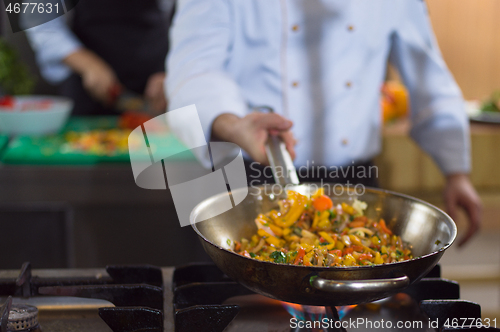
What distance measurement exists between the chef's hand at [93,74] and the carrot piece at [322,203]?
4.93 ft

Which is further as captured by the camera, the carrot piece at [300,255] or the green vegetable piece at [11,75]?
the green vegetable piece at [11,75]

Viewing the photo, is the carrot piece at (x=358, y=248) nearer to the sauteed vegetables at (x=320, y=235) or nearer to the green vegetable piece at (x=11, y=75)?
the sauteed vegetables at (x=320, y=235)

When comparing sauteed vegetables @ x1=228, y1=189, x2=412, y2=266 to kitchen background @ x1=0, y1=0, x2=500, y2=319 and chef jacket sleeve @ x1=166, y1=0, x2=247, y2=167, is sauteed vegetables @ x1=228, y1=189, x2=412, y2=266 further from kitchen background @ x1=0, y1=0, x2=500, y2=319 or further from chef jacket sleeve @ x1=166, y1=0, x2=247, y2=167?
kitchen background @ x1=0, y1=0, x2=500, y2=319

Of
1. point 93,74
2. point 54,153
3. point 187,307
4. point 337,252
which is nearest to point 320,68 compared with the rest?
point 337,252

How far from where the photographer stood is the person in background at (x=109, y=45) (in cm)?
217

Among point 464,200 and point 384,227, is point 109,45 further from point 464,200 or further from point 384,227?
point 384,227

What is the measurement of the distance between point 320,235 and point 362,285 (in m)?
0.24

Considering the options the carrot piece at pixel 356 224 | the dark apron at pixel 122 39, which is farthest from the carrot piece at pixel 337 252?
the dark apron at pixel 122 39

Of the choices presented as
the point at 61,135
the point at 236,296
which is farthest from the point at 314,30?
the point at 61,135

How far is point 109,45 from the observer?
241cm

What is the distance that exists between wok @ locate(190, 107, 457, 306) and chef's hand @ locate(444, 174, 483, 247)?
18.3 inches

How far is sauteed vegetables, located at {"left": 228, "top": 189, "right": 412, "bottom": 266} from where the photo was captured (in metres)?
0.71

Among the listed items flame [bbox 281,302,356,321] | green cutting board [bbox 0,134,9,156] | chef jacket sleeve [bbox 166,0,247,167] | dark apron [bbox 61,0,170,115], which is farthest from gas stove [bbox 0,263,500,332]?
dark apron [bbox 61,0,170,115]

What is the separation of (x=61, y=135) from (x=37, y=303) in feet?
4.01
